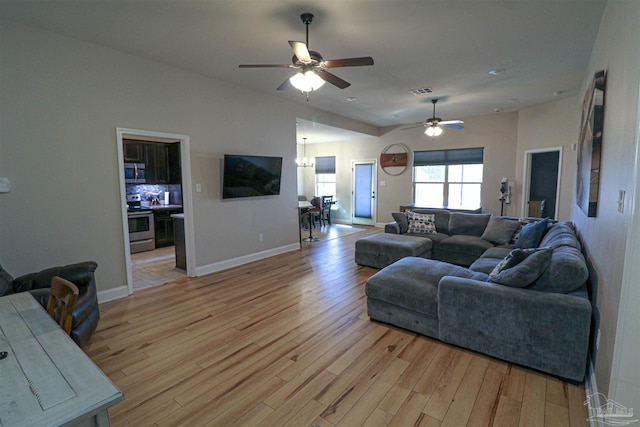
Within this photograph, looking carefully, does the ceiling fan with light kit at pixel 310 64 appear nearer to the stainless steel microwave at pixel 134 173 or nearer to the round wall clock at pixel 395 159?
the stainless steel microwave at pixel 134 173

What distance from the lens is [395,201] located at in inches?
346

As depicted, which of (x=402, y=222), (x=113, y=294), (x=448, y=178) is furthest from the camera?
(x=448, y=178)

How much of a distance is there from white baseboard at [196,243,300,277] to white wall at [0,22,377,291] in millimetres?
90

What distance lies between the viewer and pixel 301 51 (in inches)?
101

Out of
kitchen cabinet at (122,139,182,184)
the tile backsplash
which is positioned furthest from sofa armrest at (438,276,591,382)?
the tile backsplash

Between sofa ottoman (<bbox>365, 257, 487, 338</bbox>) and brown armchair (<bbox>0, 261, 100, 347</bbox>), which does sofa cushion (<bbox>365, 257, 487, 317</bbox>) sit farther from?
brown armchair (<bbox>0, 261, 100, 347</bbox>)

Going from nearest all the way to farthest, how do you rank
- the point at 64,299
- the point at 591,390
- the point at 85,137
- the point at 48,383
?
the point at 48,383, the point at 64,299, the point at 591,390, the point at 85,137

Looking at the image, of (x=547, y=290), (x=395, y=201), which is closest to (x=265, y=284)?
(x=547, y=290)

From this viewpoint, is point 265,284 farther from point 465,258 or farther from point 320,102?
point 320,102

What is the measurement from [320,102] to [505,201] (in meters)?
4.87

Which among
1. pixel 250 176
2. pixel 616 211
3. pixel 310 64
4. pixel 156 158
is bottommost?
pixel 616 211

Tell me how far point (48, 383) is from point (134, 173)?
6.28 m

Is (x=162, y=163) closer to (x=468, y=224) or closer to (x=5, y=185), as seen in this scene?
A: (x=5, y=185)

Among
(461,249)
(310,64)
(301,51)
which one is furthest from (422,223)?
(301,51)
